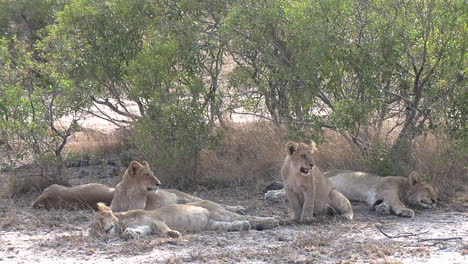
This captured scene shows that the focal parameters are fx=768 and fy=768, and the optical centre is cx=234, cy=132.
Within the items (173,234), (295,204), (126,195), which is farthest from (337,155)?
(173,234)

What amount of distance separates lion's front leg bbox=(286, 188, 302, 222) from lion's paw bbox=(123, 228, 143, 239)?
1695 mm

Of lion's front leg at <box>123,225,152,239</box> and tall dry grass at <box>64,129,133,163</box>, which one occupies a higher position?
tall dry grass at <box>64,129,133,163</box>

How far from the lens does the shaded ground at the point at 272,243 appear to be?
6.74m

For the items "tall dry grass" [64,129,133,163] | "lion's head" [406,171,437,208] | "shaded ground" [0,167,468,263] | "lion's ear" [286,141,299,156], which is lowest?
"shaded ground" [0,167,468,263]

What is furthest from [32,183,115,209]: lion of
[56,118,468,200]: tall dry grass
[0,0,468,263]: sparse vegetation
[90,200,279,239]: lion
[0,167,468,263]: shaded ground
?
[90,200,279,239]: lion

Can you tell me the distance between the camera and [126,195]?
888 centimetres

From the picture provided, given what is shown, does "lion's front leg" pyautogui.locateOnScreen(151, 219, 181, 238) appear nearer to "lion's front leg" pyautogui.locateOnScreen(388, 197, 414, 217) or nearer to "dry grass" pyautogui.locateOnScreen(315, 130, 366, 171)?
"lion's front leg" pyautogui.locateOnScreen(388, 197, 414, 217)

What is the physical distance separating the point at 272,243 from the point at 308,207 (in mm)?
910

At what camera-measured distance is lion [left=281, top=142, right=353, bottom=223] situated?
8.05 metres

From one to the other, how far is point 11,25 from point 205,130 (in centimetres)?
788

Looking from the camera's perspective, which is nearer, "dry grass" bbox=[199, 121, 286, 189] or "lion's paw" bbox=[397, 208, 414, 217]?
"lion's paw" bbox=[397, 208, 414, 217]

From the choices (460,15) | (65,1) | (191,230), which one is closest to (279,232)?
(191,230)

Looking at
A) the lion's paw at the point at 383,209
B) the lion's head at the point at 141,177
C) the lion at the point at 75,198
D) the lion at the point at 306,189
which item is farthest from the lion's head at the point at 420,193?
the lion at the point at 75,198

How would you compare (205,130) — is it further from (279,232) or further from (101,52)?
(279,232)
